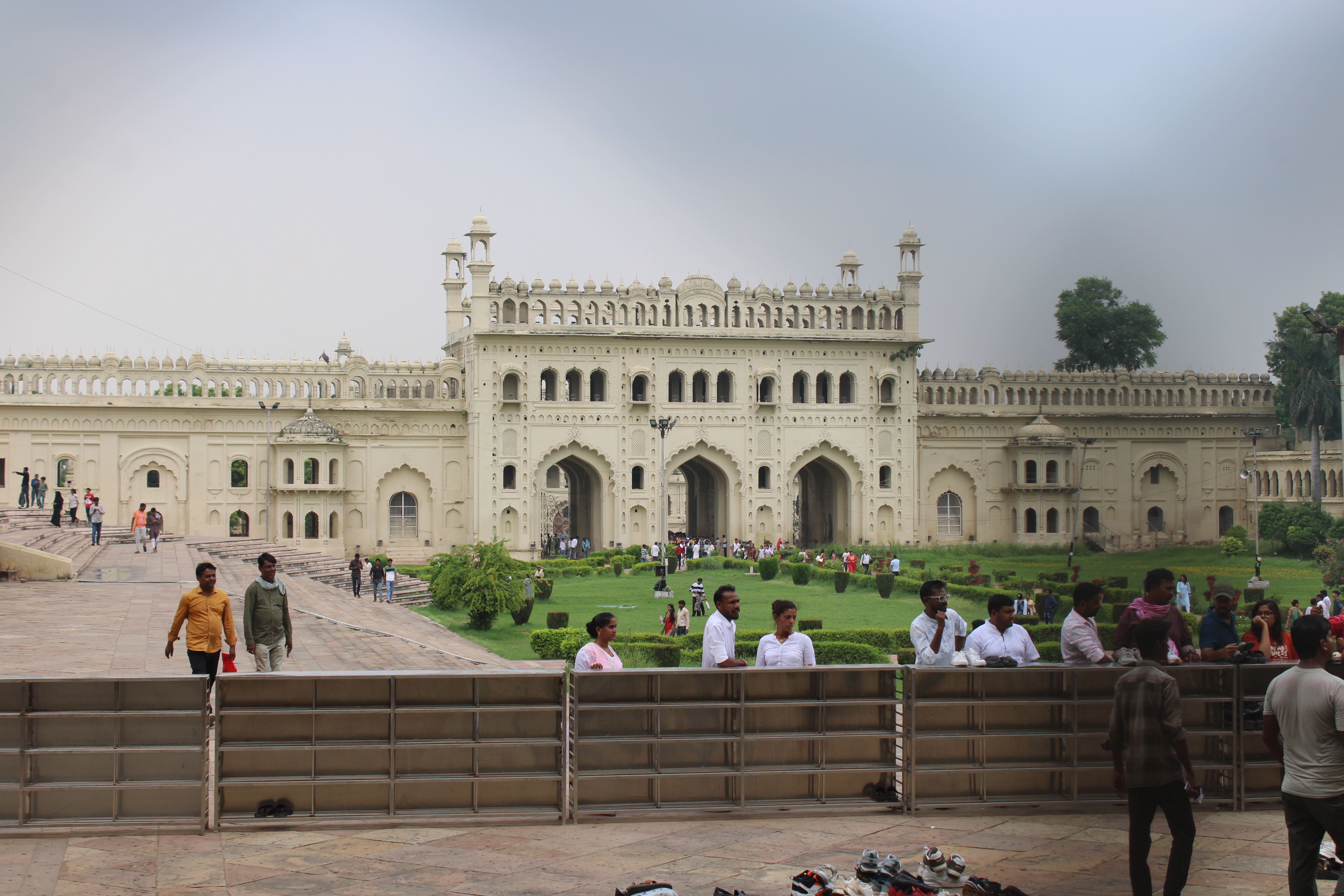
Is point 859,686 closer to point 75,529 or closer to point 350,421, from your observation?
point 75,529

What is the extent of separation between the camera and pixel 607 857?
5.63 metres

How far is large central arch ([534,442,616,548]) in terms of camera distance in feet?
108

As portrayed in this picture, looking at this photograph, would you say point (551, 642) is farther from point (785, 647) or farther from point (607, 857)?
point (607, 857)

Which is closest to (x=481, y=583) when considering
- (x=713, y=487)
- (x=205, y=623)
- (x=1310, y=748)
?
(x=205, y=623)

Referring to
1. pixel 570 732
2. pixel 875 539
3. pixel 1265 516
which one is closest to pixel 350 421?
pixel 875 539

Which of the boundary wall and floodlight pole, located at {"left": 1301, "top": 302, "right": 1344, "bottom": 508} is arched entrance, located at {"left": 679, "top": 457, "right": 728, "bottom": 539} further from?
the boundary wall

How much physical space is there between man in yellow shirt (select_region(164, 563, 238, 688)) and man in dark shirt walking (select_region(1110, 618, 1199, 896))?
4.89 m

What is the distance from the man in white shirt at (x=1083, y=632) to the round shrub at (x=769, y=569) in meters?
19.8

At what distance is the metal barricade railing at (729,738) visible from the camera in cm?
618

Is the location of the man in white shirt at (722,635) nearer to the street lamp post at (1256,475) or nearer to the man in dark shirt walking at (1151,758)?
the man in dark shirt walking at (1151,758)

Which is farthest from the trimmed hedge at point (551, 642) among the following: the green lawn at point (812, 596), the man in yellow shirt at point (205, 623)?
the man in yellow shirt at point (205, 623)

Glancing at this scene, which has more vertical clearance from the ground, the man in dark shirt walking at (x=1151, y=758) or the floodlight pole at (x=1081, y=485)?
the floodlight pole at (x=1081, y=485)

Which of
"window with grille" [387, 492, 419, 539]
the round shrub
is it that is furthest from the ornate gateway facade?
the round shrub

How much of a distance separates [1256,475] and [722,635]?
18.4 metres
